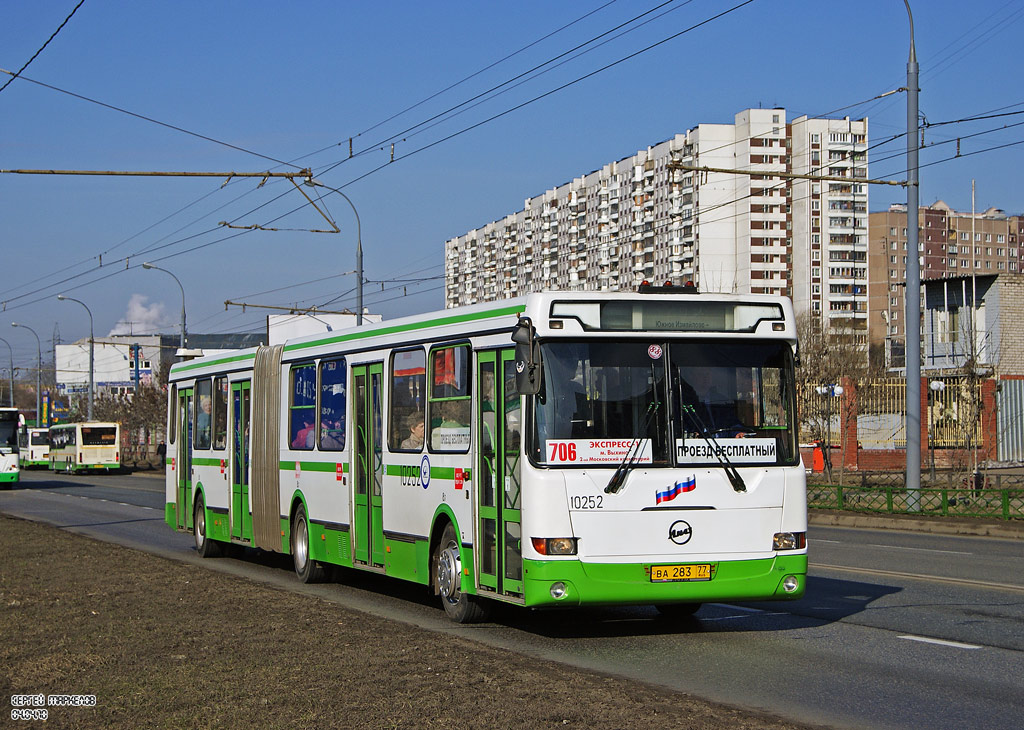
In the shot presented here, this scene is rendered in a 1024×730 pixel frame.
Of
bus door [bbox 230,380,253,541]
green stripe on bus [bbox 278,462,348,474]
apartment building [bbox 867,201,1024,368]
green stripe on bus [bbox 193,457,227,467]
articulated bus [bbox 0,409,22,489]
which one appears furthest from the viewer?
apartment building [bbox 867,201,1024,368]

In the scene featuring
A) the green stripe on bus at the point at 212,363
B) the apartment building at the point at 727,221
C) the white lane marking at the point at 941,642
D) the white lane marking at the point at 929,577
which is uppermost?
the apartment building at the point at 727,221

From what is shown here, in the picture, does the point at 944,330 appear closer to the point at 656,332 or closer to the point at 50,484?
the point at 50,484

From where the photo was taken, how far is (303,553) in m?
16.3

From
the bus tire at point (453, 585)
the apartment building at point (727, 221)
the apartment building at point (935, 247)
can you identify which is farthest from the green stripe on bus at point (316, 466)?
the apartment building at point (935, 247)

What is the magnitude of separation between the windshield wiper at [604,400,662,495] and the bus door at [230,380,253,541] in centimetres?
898

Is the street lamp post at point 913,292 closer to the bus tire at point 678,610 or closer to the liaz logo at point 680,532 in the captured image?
the bus tire at point 678,610

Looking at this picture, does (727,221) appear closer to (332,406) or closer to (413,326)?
(332,406)

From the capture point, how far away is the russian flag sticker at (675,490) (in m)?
10.4

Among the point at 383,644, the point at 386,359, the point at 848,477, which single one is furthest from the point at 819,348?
the point at 383,644

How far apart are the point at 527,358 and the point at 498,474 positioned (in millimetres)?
1211

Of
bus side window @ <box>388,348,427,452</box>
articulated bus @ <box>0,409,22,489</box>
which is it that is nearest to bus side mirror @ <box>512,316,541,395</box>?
bus side window @ <box>388,348,427,452</box>

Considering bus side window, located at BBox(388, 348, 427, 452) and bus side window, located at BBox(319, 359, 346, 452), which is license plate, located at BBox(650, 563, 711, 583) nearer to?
bus side window, located at BBox(388, 348, 427, 452)

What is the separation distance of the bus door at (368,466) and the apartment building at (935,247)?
453 feet

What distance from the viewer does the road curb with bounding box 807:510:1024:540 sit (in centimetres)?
2398
